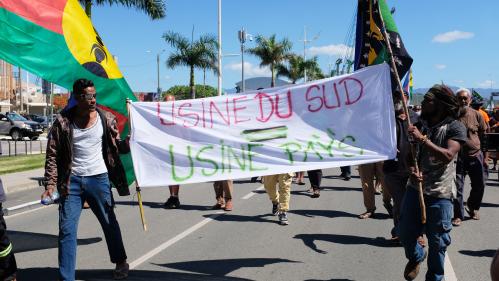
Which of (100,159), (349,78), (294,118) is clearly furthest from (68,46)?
(349,78)

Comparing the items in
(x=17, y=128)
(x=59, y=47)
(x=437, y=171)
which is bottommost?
(x=437, y=171)

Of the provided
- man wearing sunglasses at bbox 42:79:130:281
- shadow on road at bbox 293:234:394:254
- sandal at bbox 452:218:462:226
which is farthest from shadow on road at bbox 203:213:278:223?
man wearing sunglasses at bbox 42:79:130:281

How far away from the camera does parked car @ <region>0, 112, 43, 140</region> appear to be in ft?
108

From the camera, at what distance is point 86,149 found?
480cm

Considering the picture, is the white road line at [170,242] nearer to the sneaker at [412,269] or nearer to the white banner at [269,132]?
the white banner at [269,132]

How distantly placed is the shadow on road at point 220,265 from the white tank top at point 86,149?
1443 millimetres

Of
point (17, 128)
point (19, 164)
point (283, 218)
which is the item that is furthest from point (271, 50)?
point (283, 218)

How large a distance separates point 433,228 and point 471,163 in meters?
4.22

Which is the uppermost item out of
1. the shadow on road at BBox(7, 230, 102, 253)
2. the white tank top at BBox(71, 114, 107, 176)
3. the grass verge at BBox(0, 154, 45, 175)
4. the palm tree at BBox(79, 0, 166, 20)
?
the palm tree at BBox(79, 0, 166, 20)

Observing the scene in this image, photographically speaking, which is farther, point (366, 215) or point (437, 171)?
point (366, 215)

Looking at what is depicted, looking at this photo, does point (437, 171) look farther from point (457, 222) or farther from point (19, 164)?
point (19, 164)

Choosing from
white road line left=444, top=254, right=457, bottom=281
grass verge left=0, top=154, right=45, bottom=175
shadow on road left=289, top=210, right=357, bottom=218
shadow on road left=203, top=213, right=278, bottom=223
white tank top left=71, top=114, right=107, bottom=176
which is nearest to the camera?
white tank top left=71, top=114, right=107, bottom=176

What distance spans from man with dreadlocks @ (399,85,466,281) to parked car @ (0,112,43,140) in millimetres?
32222

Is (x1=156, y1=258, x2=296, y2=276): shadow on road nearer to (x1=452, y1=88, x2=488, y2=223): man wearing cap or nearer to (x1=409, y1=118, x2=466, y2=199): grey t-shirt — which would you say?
(x1=409, y1=118, x2=466, y2=199): grey t-shirt
